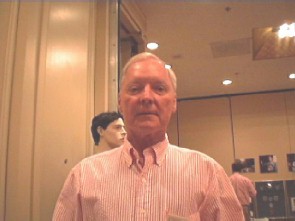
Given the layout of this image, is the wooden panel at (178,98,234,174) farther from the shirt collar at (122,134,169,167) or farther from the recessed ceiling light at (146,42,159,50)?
the shirt collar at (122,134,169,167)

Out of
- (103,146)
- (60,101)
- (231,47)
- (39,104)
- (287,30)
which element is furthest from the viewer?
(231,47)

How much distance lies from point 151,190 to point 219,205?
22cm

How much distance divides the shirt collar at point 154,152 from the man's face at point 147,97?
5 cm

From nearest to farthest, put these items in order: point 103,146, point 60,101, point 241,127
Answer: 1. point 60,101
2. point 103,146
3. point 241,127

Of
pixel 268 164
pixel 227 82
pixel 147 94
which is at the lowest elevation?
pixel 268 164

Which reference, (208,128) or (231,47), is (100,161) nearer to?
(231,47)

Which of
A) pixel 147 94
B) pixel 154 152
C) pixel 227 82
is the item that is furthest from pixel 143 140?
pixel 227 82

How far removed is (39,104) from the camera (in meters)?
1.56

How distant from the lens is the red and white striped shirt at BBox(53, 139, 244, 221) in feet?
3.42

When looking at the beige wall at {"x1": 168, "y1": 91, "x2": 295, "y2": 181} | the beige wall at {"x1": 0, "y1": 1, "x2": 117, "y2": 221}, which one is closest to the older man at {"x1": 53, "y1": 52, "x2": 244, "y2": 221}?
the beige wall at {"x1": 0, "y1": 1, "x2": 117, "y2": 221}

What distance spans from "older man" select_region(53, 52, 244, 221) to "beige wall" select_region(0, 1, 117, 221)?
0.39 meters

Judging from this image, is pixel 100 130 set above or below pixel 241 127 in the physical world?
below

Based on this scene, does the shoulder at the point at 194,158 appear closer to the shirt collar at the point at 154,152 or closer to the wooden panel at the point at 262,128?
the shirt collar at the point at 154,152

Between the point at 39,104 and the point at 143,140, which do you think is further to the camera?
the point at 39,104
